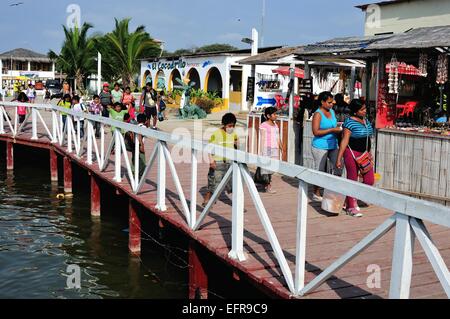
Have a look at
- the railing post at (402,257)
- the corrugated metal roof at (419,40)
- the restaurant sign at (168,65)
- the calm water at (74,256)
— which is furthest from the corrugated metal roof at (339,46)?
the restaurant sign at (168,65)

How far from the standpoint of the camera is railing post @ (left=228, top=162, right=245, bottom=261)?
467 centimetres

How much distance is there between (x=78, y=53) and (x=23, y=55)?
31.7 metres

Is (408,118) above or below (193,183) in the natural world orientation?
above

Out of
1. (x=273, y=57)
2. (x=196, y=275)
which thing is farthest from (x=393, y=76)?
(x=196, y=275)

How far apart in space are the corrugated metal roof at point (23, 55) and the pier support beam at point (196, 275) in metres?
67.5

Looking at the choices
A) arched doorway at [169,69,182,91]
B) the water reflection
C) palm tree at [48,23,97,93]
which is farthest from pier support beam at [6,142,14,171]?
palm tree at [48,23,97,93]

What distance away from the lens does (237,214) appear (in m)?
4.70

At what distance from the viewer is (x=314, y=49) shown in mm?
8859

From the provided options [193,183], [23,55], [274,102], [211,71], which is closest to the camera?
[193,183]

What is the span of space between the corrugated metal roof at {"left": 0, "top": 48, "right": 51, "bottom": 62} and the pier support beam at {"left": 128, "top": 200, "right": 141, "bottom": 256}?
65.1 meters

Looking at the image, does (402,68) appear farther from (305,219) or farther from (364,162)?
(305,219)

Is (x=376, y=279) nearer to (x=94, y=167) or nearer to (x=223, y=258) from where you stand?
(x=223, y=258)

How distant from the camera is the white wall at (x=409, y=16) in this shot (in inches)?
669

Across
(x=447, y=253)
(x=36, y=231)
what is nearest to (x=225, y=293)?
(x=447, y=253)
